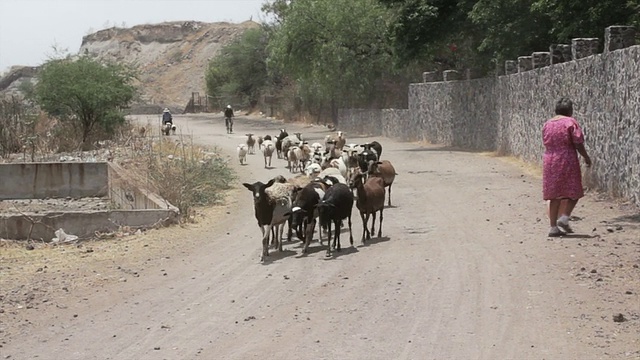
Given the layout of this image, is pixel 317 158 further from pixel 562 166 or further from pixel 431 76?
pixel 431 76

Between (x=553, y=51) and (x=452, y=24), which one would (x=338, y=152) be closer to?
(x=553, y=51)

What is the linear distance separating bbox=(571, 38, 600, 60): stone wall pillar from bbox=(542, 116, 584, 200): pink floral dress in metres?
6.90

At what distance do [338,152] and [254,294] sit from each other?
10286 millimetres

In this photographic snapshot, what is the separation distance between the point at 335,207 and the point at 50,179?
14841mm

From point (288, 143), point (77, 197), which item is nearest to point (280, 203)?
point (77, 197)

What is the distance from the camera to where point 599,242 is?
1215 centimetres

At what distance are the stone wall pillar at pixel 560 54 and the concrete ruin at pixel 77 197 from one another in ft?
31.1

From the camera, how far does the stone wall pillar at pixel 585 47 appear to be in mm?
18994

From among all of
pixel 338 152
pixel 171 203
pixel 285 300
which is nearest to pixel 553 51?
pixel 338 152

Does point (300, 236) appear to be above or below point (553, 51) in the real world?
below

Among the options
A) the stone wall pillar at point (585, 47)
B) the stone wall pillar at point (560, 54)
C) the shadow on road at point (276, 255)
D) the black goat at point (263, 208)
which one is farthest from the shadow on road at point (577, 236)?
the stone wall pillar at point (560, 54)

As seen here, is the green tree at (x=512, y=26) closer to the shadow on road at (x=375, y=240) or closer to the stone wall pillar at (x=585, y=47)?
the stone wall pillar at (x=585, y=47)

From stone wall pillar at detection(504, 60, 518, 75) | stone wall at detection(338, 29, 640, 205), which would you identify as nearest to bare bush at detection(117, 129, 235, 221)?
stone wall at detection(338, 29, 640, 205)

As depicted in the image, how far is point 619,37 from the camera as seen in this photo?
1653 centimetres
